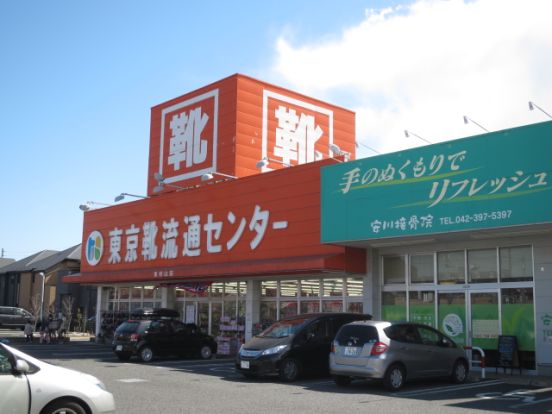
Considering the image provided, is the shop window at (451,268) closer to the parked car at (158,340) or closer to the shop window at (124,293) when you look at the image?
the parked car at (158,340)

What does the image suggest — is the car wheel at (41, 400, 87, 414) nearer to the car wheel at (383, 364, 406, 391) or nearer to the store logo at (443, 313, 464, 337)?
the car wheel at (383, 364, 406, 391)

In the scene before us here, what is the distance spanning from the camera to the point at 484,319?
59.0 ft

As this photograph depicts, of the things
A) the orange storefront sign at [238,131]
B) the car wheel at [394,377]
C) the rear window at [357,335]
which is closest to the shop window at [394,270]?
the rear window at [357,335]

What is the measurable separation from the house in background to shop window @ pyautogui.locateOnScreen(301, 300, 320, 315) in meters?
36.1

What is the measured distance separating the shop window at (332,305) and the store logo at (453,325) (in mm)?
4077

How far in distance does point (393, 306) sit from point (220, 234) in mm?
7677

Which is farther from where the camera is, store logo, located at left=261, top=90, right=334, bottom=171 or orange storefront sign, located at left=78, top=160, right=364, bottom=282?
store logo, located at left=261, top=90, right=334, bottom=171

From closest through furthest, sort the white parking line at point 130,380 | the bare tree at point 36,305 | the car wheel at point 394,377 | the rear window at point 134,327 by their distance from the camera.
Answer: the car wheel at point 394,377
the white parking line at point 130,380
the rear window at point 134,327
the bare tree at point 36,305

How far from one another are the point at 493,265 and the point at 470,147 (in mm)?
3754

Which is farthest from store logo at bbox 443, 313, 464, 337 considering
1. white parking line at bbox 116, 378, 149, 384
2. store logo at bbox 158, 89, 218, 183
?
store logo at bbox 158, 89, 218, 183

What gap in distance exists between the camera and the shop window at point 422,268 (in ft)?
63.9

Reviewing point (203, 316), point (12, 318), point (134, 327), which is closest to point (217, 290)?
point (203, 316)

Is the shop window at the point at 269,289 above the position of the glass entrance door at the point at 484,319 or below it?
above

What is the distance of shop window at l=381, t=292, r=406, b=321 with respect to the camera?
20.0 meters
